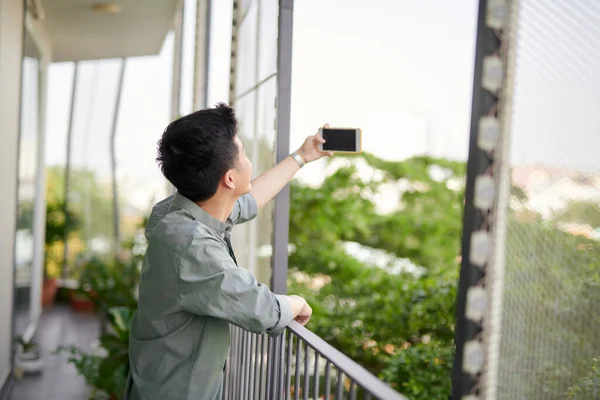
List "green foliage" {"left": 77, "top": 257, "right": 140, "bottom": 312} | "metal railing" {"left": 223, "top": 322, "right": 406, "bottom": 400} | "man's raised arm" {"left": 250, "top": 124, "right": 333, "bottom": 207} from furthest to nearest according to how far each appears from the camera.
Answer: "green foliage" {"left": 77, "top": 257, "right": 140, "bottom": 312}, "man's raised arm" {"left": 250, "top": 124, "right": 333, "bottom": 207}, "metal railing" {"left": 223, "top": 322, "right": 406, "bottom": 400}

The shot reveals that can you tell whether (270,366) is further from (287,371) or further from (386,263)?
(386,263)

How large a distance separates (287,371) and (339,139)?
704 mm

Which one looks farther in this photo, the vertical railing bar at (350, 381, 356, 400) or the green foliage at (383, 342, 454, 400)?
the green foliage at (383, 342, 454, 400)

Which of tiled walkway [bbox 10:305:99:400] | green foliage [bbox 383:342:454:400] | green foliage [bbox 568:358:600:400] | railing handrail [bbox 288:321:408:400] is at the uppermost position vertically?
green foliage [bbox 568:358:600:400]

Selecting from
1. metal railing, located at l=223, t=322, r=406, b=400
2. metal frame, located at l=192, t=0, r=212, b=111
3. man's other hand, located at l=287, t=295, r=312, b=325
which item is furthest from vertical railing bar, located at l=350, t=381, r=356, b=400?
metal frame, located at l=192, t=0, r=212, b=111

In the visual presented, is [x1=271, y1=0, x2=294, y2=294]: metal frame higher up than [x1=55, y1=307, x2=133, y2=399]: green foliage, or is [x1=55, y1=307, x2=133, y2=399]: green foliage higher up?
[x1=271, y1=0, x2=294, y2=294]: metal frame

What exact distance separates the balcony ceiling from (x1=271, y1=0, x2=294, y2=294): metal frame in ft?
10.8

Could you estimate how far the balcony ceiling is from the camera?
5.22 m

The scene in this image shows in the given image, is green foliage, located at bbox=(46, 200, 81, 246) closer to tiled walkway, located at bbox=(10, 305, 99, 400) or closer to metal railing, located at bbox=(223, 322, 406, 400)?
tiled walkway, located at bbox=(10, 305, 99, 400)

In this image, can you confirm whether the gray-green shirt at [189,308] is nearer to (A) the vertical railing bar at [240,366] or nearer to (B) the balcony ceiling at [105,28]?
(A) the vertical railing bar at [240,366]

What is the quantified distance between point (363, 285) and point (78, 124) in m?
4.75

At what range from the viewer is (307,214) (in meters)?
5.56

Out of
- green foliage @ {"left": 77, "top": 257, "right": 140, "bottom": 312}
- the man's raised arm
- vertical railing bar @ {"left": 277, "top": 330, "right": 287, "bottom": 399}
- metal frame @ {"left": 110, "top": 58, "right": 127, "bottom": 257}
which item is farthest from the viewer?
metal frame @ {"left": 110, "top": 58, "right": 127, "bottom": 257}

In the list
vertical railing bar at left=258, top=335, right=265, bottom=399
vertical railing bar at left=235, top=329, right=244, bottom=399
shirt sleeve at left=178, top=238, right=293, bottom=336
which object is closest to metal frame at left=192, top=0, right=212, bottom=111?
vertical railing bar at left=235, top=329, right=244, bottom=399
